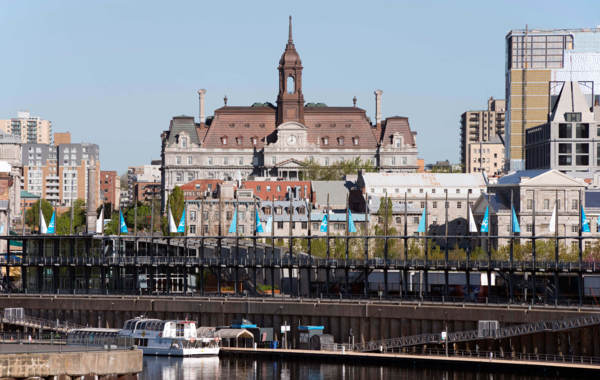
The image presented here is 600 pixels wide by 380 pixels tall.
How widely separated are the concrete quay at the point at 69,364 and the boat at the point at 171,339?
38.3 metres

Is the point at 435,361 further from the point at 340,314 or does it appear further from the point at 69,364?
the point at 69,364

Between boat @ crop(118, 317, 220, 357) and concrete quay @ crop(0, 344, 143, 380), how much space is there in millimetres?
38286

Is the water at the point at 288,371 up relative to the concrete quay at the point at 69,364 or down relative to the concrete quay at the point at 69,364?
down

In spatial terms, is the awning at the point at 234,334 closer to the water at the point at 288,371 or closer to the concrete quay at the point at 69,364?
the water at the point at 288,371

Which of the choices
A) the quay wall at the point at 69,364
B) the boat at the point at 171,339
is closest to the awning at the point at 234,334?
the boat at the point at 171,339

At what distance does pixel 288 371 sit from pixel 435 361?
11.9 metres

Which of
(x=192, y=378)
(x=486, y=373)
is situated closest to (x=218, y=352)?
(x=192, y=378)

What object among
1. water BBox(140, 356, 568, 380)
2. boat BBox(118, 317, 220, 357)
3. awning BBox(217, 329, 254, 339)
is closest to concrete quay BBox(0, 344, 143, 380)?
water BBox(140, 356, 568, 380)

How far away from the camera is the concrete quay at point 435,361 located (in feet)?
344

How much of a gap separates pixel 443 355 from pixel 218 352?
19225mm

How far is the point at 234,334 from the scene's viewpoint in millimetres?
119812

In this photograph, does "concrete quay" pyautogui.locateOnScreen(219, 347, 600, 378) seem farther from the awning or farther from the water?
the awning

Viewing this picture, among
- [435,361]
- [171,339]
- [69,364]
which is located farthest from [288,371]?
[69,364]

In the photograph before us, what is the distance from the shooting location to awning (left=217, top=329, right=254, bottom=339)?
392ft
